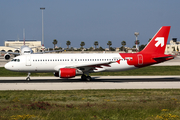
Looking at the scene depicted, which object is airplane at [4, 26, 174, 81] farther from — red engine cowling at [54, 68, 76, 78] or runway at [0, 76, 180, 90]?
runway at [0, 76, 180, 90]

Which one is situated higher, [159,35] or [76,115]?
[159,35]

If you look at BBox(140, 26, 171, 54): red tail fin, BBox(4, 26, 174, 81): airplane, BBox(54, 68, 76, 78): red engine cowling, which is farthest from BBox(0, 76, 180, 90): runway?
BBox(140, 26, 171, 54): red tail fin

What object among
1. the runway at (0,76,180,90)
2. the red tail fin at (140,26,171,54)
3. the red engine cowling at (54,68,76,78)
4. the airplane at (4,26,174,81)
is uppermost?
the red tail fin at (140,26,171,54)

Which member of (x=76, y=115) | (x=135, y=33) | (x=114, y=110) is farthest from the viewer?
(x=135, y=33)

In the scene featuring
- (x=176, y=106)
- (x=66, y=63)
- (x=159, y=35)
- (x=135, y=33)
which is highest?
(x=135, y=33)

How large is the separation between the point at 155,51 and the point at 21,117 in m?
24.9

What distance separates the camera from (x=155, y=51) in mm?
33062

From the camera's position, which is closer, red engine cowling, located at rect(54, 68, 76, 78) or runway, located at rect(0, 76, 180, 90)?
runway, located at rect(0, 76, 180, 90)

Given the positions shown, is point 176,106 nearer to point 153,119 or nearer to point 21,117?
point 153,119

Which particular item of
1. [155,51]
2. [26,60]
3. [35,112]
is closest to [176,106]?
[35,112]

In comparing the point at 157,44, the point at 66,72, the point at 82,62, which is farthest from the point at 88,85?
the point at 157,44

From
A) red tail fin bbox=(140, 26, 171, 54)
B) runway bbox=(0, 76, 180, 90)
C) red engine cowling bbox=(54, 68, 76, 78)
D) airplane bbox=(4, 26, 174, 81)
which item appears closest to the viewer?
runway bbox=(0, 76, 180, 90)

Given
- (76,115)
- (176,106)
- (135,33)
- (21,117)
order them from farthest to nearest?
(135,33) → (176,106) → (76,115) → (21,117)

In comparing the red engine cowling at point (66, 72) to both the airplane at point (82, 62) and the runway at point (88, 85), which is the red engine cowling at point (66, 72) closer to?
the runway at point (88, 85)
